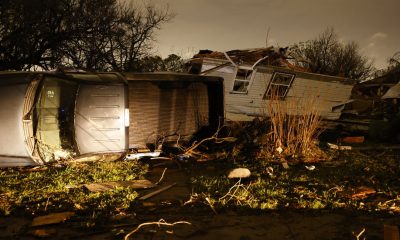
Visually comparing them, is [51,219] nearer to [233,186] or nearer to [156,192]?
[156,192]

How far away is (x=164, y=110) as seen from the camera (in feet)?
23.6

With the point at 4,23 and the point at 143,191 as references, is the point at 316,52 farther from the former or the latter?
the point at 143,191

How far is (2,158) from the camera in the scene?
18.3 feet

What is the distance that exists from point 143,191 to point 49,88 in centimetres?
238

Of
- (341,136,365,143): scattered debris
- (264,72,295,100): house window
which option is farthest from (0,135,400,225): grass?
(264,72,295,100): house window

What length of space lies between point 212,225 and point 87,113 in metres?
3.26

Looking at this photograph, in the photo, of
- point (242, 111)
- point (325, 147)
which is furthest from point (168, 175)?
point (242, 111)

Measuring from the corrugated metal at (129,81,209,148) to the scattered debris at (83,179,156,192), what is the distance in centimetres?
153

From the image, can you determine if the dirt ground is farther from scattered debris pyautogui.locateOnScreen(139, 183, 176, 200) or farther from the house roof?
the house roof

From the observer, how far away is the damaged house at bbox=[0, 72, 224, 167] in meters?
5.64

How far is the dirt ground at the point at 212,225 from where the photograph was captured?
3.51 m

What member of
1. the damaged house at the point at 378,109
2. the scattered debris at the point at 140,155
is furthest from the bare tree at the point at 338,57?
the scattered debris at the point at 140,155

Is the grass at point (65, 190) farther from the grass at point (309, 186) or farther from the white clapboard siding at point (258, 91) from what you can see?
the white clapboard siding at point (258, 91)

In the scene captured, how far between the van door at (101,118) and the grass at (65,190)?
0.38 m
